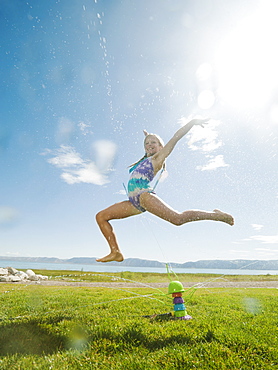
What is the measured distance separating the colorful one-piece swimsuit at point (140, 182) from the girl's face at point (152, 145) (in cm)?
40

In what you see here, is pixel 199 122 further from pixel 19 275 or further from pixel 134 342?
pixel 19 275

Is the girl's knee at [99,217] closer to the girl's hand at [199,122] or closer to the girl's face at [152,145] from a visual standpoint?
the girl's face at [152,145]

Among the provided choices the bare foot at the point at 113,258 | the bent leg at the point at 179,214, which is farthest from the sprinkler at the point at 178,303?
the bent leg at the point at 179,214

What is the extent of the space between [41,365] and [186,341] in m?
1.71

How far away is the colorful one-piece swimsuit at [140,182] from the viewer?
4238 millimetres

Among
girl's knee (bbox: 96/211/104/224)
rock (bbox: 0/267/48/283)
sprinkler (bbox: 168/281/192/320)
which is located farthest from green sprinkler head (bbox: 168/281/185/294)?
rock (bbox: 0/267/48/283)

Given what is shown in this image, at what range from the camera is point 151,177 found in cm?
435

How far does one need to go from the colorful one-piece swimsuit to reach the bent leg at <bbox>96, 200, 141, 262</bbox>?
0.15 meters

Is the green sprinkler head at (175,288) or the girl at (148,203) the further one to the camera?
the green sprinkler head at (175,288)

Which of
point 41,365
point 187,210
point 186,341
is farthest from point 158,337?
point 187,210

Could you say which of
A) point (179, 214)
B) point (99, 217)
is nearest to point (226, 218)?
point (179, 214)

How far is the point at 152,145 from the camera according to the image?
4.73 metres

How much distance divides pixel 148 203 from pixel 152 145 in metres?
1.22

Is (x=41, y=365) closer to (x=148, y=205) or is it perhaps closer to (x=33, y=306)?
(x=148, y=205)
